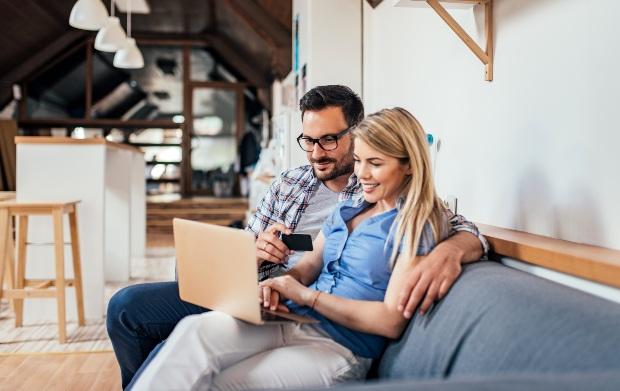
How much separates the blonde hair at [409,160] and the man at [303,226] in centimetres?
8

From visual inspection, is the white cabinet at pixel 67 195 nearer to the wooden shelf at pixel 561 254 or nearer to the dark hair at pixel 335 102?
the dark hair at pixel 335 102

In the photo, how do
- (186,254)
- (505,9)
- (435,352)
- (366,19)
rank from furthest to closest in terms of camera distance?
(366,19), (505,9), (186,254), (435,352)

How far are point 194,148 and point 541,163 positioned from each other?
36.4 ft

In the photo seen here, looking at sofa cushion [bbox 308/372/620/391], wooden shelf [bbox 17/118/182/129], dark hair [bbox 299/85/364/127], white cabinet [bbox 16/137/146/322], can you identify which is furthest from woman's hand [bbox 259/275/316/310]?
wooden shelf [bbox 17/118/182/129]

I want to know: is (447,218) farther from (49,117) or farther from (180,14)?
(49,117)

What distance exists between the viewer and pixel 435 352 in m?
1.45

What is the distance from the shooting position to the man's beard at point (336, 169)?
2.25m

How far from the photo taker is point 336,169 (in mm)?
2260

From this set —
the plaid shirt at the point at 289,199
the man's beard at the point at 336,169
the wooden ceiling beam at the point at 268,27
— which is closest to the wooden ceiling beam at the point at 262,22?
the wooden ceiling beam at the point at 268,27

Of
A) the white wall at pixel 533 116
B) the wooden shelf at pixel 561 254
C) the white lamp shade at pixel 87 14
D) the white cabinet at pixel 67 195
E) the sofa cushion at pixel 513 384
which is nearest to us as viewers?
the sofa cushion at pixel 513 384

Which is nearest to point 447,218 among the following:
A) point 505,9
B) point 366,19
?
point 505,9

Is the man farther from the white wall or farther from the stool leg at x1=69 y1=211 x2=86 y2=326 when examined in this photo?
the stool leg at x1=69 y1=211 x2=86 y2=326

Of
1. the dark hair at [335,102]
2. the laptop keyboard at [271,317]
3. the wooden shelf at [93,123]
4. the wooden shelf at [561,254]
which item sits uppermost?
the wooden shelf at [93,123]

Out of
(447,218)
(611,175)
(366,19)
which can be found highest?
(366,19)
